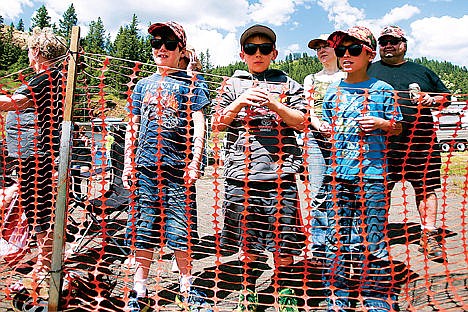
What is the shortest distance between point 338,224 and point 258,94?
1022 millimetres

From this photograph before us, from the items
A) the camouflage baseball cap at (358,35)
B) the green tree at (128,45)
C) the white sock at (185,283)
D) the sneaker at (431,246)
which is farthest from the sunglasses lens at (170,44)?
the green tree at (128,45)

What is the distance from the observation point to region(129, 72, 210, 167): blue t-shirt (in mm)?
2811

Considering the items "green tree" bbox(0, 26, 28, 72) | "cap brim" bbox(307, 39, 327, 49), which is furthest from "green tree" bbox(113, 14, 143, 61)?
"cap brim" bbox(307, 39, 327, 49)

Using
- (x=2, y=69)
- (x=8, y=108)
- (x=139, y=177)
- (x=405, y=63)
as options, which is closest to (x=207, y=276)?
(x=139, y=177)

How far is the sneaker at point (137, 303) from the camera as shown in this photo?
Result: 2633 mm

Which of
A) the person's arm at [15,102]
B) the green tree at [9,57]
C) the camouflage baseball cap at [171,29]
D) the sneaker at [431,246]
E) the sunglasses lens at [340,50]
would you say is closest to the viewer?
the sunglasses lens at [340,50]

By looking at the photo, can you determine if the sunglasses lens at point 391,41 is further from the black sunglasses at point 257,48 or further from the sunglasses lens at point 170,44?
the sunglasses lens at point 170,44

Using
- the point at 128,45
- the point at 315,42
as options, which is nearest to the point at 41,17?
the point at 128,45

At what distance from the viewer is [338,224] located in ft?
8.91

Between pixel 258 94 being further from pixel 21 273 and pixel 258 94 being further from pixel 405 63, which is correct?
pixel 21 273

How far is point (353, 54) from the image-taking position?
8.86 ft

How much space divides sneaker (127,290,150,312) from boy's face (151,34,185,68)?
1.63 metres

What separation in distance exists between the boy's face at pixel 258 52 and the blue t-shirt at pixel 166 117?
37 cm

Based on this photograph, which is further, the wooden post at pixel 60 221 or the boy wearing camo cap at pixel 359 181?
the boy wearing camo cap at pixel 359 181
